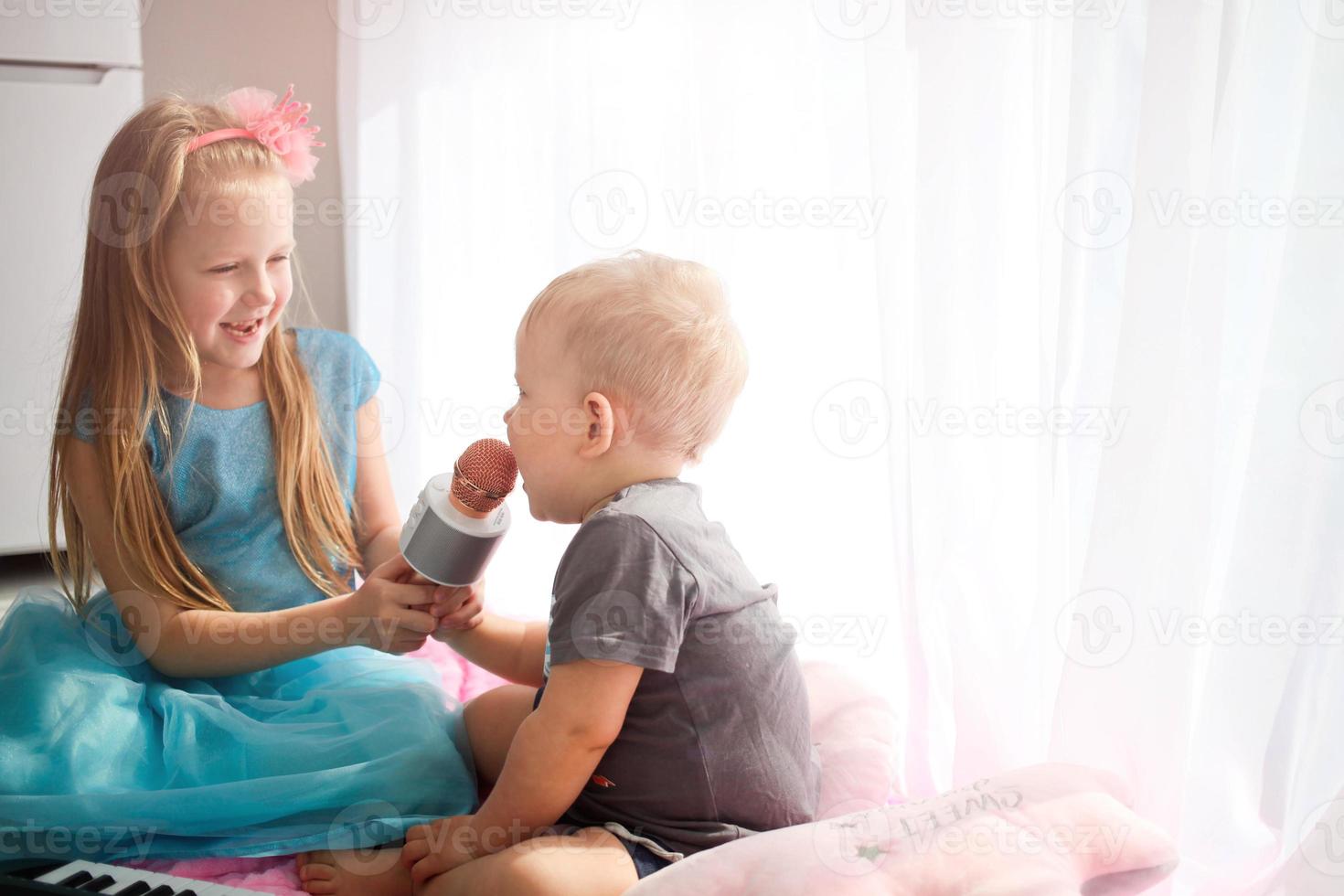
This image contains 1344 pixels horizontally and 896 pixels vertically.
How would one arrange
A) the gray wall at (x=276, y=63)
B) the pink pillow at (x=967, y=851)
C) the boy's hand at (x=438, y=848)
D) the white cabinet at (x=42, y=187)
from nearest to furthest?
1. the pink pillow at (x=967, y=851)
2. the boy's hand at (x=438, y=848)
3. the white cabinet at (x=42, y=187)
4. the gray wall at (x=276, y=63)

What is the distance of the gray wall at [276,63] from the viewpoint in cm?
233

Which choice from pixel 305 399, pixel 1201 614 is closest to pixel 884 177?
pixel 1201 614

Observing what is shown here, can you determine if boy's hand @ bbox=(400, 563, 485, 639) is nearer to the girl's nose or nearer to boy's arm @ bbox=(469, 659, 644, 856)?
boy's arm @ bbox=(469, 659, 644, 856)

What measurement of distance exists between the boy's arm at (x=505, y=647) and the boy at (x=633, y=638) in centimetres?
25

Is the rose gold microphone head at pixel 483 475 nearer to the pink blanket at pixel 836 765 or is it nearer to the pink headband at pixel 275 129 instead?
the pink blanket at pixel 836 765

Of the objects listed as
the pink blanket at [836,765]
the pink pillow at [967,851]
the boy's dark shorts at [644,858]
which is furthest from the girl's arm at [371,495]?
the pink pillow at [967,851]

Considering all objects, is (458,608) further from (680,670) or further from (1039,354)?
(1039,354)

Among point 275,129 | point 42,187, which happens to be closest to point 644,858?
point 275,129

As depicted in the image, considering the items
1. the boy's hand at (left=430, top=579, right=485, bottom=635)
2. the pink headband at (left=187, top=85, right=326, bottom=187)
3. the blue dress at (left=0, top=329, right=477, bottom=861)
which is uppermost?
→ the pink headband at (left=187, top=85, right=326, bottom=187)

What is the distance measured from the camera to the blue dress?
0.97 m

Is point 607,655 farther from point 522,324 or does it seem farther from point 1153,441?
point 1153,441

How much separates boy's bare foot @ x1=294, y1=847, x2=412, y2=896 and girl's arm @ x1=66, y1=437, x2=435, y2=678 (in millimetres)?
210

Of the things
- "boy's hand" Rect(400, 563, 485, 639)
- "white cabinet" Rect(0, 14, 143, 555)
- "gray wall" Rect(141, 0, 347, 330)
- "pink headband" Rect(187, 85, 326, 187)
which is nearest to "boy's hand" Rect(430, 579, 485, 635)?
"boy's hand" Rect(400, 563, 485, 639)

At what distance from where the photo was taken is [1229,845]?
3.10 feet
